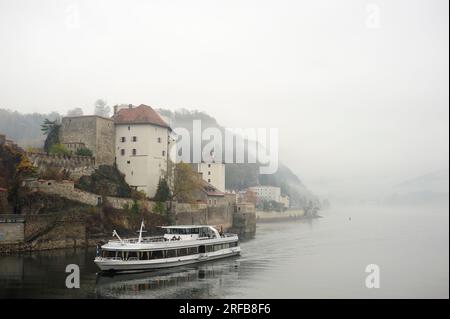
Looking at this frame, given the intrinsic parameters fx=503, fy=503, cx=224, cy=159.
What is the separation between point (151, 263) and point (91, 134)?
87.0 feet

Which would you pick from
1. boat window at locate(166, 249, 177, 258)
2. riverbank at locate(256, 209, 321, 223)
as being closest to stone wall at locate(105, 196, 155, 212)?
boat window at locate(166, 249, 177, 258)

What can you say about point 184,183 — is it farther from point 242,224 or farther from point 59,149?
point 242,224

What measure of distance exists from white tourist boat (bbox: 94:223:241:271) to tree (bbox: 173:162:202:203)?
62.7 feet

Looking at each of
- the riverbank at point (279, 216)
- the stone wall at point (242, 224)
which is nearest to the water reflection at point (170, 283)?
the stone wall at point (242, 224)

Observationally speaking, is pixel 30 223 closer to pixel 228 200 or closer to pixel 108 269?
pixel 108 269

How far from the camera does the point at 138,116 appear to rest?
66188mm

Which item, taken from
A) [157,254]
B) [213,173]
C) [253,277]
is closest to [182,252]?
[157,254]

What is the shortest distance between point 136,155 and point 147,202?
22.3ft

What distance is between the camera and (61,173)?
5656 centimetres

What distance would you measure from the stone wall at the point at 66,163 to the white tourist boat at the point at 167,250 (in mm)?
14747

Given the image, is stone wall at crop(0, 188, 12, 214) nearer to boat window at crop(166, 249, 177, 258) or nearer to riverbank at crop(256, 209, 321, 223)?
boat window at crop(166, 249, 177, 258)

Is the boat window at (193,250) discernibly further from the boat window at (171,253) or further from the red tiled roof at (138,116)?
the red tiled roof at (138,116)

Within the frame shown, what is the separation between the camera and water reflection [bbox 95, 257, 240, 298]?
32.8m
